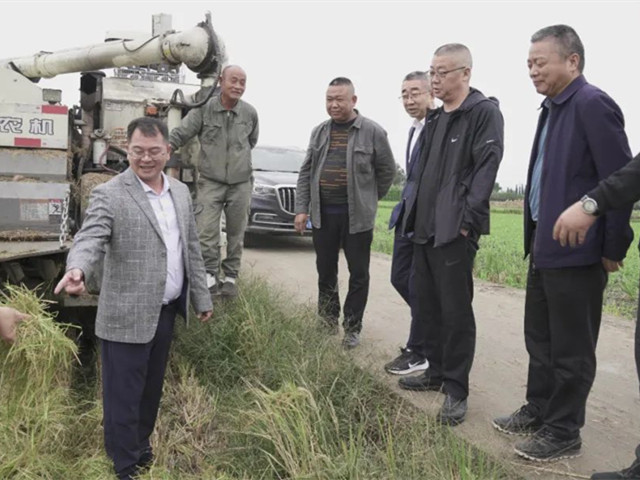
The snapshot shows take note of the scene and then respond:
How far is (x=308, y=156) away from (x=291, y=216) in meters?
5.72

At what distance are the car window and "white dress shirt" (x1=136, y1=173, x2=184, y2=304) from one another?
8829mm

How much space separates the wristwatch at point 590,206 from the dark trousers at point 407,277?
6.22ft

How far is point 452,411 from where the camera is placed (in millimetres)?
3680

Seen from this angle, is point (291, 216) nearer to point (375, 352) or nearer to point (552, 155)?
point (375, 352)

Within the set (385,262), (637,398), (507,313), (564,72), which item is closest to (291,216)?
(385,262)

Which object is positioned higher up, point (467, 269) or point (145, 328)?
point (467, 269)

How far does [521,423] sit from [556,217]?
1225 millimetres

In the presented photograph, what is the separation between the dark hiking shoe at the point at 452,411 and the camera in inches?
144

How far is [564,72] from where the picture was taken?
316cm

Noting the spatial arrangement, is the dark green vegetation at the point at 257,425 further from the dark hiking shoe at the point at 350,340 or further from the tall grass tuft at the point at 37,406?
the dark hiking shoe at the point at 350,340

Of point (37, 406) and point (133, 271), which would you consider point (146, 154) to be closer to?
point (133, 271)

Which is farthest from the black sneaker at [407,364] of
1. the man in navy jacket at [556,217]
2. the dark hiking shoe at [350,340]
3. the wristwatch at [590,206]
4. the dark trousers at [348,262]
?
the wristwatch at [590,206]

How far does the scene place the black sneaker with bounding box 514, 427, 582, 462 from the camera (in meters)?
3.20

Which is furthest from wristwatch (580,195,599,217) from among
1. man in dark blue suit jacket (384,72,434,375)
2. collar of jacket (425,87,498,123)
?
man in dark blue suit jacket (384,72,434,375)
